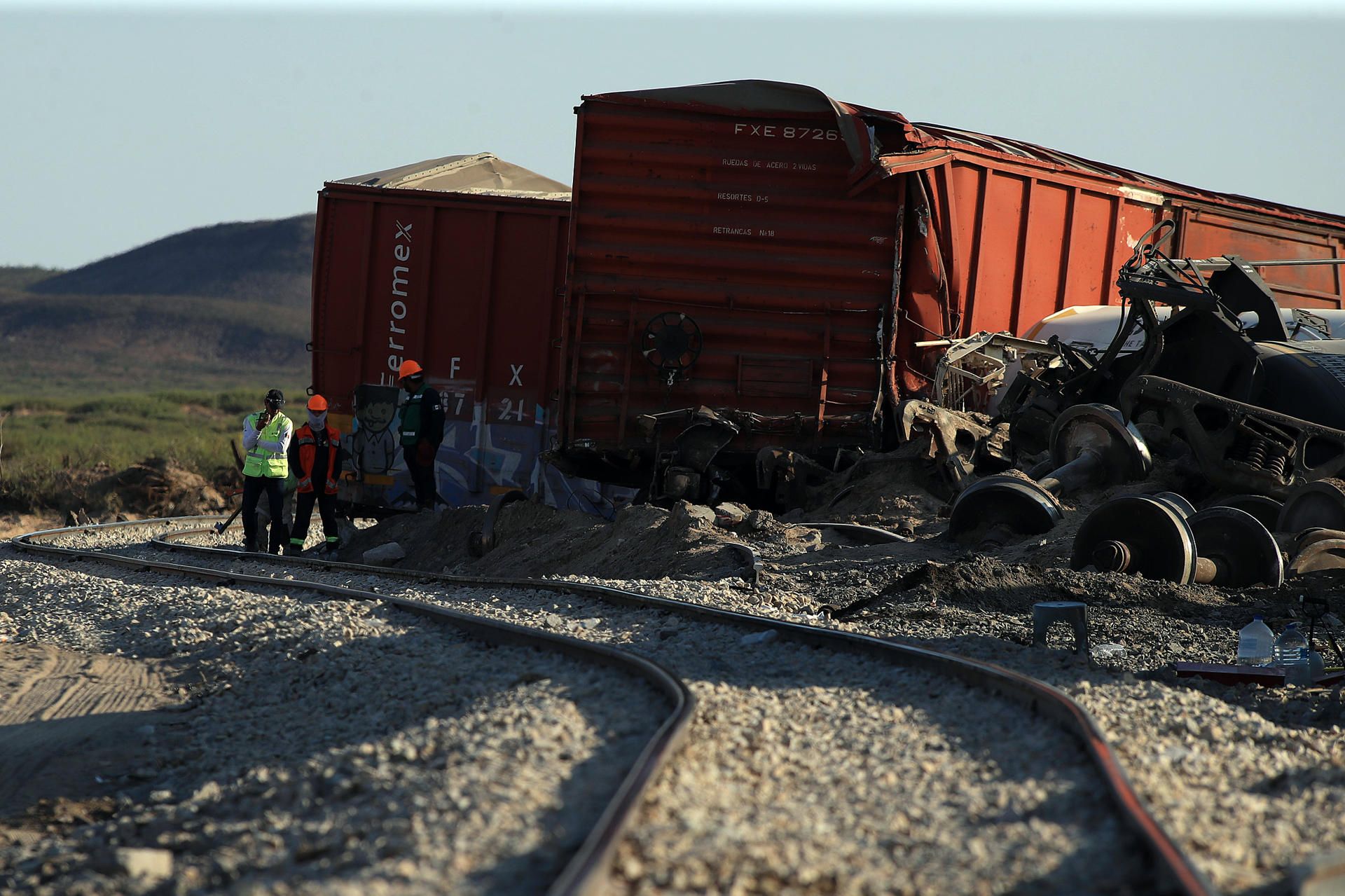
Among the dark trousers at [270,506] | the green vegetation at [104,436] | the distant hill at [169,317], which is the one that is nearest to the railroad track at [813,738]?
the dark trousers at [270,506]

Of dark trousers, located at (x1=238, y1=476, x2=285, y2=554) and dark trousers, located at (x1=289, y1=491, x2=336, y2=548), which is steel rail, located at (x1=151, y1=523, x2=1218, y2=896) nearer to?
dark trousers, located at (x1=289, y1=491, x2=336, y2=548)

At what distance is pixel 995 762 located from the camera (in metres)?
3.92

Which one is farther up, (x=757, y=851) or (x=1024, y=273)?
(x=1024, y=273)

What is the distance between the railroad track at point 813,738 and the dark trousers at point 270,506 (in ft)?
13.7

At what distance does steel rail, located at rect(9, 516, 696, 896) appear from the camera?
2.82m

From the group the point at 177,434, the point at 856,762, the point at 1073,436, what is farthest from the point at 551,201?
the point at 177,434

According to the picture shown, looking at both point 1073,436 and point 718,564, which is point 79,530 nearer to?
point 718,564

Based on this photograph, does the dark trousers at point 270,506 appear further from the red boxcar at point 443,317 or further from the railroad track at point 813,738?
the railroad track at point 813,738

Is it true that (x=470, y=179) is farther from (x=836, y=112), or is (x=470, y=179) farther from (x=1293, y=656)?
(x=1293, y=656)

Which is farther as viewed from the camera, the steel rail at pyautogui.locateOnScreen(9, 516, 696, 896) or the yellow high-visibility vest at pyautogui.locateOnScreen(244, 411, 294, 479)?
the yellow high-visibility vest at pyautogui.locateOnScreen(244, 411, 294, 479)

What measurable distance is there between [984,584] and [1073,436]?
114 inches

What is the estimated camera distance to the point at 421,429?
1191cm

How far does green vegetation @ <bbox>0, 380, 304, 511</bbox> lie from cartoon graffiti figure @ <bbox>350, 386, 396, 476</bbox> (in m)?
8.55

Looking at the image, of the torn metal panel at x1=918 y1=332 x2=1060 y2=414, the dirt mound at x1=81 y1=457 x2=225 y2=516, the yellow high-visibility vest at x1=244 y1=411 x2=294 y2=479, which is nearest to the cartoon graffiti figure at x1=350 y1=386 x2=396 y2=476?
the yellow high-visibility vest at x1=244 y1=411 x2=294 y2=479
